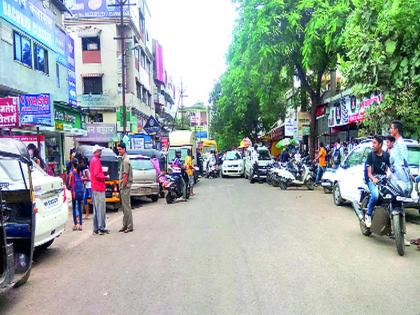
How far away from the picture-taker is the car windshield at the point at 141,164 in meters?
16.3

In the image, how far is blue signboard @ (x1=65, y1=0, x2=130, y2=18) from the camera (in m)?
41.3

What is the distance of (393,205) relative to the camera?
771 centimetres

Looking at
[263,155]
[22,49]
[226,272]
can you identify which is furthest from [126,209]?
[263,155]

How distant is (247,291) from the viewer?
559 centimetres

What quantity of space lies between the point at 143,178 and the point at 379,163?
9309mm

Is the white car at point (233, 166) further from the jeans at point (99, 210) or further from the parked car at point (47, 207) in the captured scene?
the parked car at point (47, 207)

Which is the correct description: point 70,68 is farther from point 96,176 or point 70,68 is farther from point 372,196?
point 372,196

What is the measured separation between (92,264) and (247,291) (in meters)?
2.82

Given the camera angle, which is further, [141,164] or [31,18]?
[31,18]

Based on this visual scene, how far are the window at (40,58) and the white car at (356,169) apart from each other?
1429 centimetres

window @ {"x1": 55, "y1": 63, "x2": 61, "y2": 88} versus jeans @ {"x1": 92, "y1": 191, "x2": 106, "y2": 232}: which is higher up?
window @ {"x1": 55, "y1": 63, "x2": 61, "y2": 88}

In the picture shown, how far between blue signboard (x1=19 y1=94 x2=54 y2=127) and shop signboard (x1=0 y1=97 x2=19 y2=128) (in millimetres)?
791

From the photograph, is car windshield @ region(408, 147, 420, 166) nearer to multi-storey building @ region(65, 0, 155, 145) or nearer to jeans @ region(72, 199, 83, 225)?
jeans @ region(72, 199, 83, 225)

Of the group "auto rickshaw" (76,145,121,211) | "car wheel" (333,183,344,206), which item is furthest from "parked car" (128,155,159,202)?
"car wheel" (333,183,344,206)
